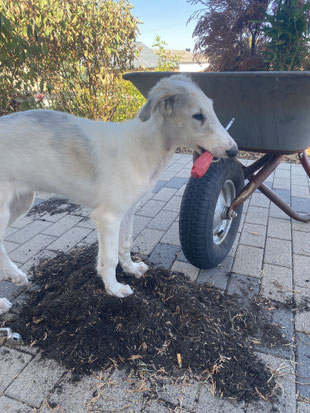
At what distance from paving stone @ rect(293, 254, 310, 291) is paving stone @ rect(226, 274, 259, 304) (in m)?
0.37

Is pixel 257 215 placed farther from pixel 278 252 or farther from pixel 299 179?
pixel 299 179

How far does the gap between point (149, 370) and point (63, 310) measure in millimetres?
743

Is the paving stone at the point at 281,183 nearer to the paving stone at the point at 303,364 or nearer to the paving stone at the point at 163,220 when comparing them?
the paving stone at the point at 163,220

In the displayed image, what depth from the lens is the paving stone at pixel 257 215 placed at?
367 cm

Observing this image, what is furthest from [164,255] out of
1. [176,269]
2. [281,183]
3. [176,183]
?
[281,183]

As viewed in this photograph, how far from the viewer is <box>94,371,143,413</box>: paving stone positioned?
1583 millimetres

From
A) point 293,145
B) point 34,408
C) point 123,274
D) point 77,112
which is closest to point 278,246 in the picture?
point 293,145

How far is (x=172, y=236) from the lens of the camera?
3.32 meters

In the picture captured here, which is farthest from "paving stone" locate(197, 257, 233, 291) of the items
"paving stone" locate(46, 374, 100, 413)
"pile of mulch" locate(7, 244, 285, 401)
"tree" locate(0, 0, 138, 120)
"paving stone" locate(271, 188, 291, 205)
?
"tree" locate(0, 0, 138, 120)

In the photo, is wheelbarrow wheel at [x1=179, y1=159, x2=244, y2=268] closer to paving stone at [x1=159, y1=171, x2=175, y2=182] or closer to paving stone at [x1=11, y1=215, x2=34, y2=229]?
paving stone at [x1=11, y1=215, x2=34, y2=229]

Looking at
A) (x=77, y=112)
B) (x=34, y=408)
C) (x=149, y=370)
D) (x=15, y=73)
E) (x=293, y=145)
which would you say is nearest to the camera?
(x=34, y=408)

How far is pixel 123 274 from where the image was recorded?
2514mm

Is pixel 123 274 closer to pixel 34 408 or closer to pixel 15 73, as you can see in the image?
pixel 34 408

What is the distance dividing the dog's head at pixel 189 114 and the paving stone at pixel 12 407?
1.76 m
